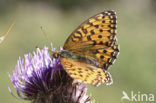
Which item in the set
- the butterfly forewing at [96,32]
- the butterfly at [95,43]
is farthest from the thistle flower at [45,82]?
the butterfly forewing at [96,32]

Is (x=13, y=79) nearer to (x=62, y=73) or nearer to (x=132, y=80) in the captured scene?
(x=62, y=73)

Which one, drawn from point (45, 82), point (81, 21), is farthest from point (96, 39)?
point (81, 21)

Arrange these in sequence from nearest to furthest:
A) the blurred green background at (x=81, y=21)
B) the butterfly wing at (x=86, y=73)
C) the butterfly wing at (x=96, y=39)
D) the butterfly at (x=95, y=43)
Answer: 1. the butterfly wing at (x=86, y=73)
2. the butterfly at (x=95, y=43)
3. the butterfly wing at (x=96, y=39)
4. the blurred green background at (x=81, y=21)

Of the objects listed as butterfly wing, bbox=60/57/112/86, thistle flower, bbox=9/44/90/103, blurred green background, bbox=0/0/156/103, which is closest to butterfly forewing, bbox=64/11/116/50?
thistle flower, bbox=9/44/90/103

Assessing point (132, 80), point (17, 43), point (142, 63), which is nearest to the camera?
point (132, 80)

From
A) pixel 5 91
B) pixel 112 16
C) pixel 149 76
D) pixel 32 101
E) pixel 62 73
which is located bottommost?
pixel 149 76

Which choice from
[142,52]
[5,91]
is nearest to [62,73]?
[5,91]

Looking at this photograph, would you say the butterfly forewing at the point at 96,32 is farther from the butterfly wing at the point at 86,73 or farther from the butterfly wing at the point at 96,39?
the butterfly wing at the point at 86,73
